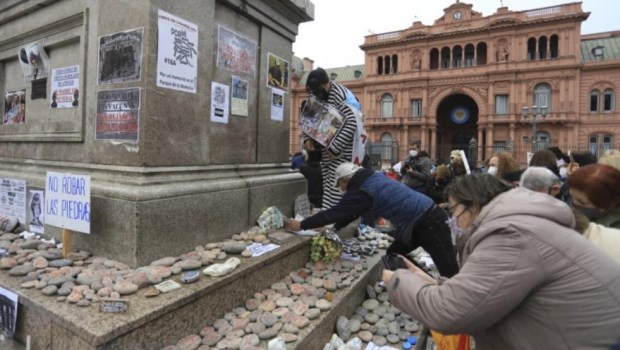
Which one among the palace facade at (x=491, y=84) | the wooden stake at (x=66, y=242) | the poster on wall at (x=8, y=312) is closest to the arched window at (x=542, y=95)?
the palace facade at (x=491, y=84)

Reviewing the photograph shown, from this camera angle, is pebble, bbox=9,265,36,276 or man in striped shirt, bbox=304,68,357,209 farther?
man in striped shirt, bbox=304,68,357,209

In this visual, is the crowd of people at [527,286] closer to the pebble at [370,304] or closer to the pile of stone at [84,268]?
the pile of stone at [84,268]

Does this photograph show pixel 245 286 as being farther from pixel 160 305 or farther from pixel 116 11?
pixel 116 11

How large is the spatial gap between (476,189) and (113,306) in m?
2.09

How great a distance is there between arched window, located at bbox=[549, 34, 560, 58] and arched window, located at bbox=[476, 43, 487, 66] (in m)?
5.53

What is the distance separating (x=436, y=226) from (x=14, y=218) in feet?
13.6

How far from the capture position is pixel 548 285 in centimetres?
134

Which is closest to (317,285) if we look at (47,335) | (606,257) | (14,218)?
(47,335)

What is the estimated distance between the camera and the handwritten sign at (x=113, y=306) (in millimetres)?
1997

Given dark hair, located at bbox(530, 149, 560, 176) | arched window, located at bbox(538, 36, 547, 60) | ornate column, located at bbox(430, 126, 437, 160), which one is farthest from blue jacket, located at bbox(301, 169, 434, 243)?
arched window, located at bbox(538, 36, 547, 60)

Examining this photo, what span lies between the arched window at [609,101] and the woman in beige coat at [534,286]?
39205 millimetres

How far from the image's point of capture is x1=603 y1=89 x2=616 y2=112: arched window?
31.2m

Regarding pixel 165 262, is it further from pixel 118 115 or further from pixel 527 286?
pixel 527 286

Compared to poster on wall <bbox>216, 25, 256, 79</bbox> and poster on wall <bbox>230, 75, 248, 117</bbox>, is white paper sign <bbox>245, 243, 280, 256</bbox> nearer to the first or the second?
poster on wall <bbox>230, 75, 248, 117</bbox>
